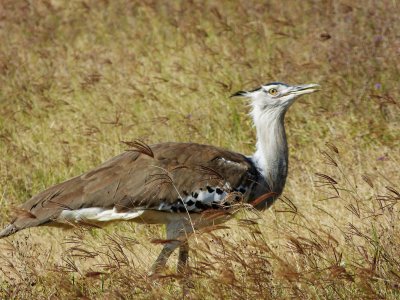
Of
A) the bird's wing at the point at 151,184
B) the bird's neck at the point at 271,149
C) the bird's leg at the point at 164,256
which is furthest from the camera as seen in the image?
the bird's neck at the point at 271,149

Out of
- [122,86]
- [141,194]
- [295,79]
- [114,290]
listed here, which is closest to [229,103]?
[295,79]

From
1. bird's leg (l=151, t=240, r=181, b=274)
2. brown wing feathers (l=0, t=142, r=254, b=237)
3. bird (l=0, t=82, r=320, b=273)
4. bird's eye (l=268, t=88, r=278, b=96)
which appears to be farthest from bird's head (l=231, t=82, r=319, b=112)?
bird's leg (l=151, t=240, r=181, b=274)

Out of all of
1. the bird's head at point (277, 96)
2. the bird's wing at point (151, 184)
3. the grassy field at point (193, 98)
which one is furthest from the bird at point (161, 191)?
the bird's head at point (277, 96)

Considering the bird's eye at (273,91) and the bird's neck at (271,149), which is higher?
the bird's eye at (273,91)

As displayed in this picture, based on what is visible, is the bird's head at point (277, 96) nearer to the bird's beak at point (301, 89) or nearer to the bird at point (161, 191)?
the bird's beak at point (301, 89)

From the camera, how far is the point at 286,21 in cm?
767

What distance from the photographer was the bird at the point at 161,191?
15.0 ft

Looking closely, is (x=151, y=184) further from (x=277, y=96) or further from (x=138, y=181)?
(x=277, y=96)

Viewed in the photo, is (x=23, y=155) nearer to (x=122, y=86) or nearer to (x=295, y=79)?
(x=122, y=86)

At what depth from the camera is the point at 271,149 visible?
16.9 ft

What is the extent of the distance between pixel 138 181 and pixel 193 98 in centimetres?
238

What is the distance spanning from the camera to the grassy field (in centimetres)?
522

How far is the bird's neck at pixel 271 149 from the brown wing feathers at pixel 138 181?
0.51 ft

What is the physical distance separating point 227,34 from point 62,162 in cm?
237
